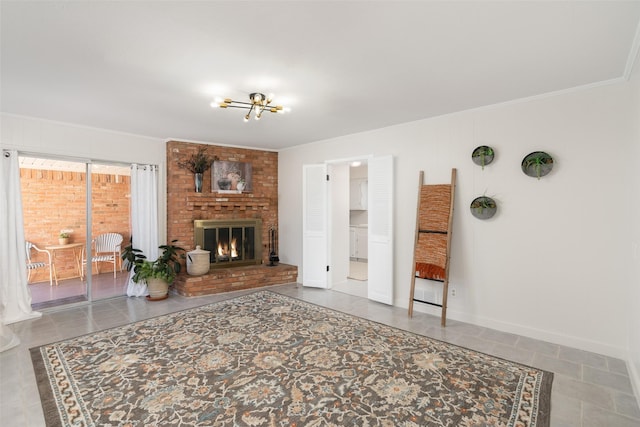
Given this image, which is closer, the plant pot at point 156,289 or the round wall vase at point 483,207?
the round wall vase at point 483,207

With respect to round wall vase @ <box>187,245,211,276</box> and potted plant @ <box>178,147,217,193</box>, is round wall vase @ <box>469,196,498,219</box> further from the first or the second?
potted plant @ <box>178,147,217,193</box>

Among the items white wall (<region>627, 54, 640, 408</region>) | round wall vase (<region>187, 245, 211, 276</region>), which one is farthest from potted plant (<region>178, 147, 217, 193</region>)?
white wall (<region>627, 54, 640, 408</region>)

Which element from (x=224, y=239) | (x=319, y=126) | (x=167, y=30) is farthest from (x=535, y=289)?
(x=224, y=239)

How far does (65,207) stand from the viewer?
18.0 feet

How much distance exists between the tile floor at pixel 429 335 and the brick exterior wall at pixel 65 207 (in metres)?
1.46

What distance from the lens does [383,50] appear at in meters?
2.32

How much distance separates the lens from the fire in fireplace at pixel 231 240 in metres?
5.50

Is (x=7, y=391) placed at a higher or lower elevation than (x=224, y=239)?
lower

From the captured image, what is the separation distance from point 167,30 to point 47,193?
4.91 meters

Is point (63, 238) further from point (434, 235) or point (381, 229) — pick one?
point (434, 235)

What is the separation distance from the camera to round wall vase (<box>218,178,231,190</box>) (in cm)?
561

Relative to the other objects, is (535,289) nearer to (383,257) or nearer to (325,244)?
(383,257)

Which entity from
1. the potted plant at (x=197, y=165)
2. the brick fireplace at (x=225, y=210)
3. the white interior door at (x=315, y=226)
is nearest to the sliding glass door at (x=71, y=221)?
the brick fireplace at (x=225, y=210)

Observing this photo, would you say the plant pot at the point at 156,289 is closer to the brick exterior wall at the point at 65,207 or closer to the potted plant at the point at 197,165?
the brick exterior wall at the point at 65,207
